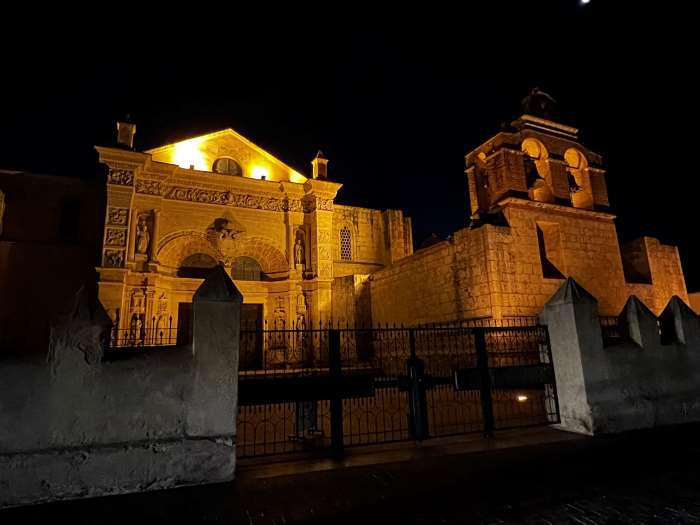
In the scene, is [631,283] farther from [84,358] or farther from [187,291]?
[187,291]

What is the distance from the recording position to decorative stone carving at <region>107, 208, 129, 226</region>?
1647 cm

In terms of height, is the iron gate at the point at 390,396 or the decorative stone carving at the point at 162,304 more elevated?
the decorative stone carving at the point at 162,304

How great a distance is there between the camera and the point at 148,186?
17.9 m

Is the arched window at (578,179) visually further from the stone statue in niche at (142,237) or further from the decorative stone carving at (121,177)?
the decorative stone carving at (121,177)

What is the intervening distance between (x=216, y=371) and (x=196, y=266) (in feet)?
52.9

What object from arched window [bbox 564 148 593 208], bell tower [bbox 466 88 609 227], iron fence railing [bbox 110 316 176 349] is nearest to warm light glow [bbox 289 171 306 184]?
iron fence railing [bbox 110 316 176 349]

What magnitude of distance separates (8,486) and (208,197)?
1695 centimetres

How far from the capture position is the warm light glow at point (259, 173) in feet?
70.2

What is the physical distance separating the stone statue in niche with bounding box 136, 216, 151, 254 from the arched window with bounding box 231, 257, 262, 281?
4236mm

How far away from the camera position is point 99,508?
3639 millimetres

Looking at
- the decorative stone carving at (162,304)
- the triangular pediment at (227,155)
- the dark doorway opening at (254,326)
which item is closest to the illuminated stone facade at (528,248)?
the dark doorway opening at (254,326)

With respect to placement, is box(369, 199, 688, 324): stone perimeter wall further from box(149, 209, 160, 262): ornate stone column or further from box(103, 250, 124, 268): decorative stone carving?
box(103, 250, 124, 268): decorative stone carving

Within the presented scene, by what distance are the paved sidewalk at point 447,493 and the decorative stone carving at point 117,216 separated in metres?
15.3

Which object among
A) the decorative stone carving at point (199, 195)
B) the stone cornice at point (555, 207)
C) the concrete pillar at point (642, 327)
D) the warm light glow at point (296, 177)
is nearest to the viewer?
the concrete pillar at point (642, 327)
